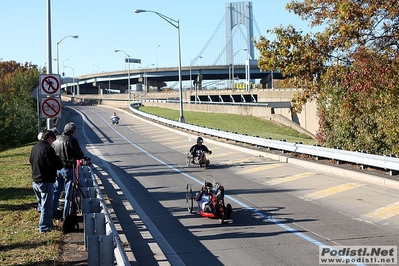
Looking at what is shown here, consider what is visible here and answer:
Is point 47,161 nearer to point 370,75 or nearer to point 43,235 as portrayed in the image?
point 43,235

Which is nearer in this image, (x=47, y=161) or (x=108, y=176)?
(x=47, y=161)

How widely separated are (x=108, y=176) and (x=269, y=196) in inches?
267

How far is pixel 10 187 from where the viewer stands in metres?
15.1

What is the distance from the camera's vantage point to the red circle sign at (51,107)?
49.2ft

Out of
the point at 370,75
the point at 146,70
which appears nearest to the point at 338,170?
the point at 370,75

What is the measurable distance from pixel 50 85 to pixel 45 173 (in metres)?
5.95

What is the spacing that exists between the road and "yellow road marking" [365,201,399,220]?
2 cm

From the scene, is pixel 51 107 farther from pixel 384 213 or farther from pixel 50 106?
pixel 384 213

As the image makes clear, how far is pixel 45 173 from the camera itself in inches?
376

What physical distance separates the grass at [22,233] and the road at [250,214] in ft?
4.13

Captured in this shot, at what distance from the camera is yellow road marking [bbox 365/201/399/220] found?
1128 centimetres

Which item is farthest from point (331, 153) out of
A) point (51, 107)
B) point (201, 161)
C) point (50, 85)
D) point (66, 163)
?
point (66, 163)

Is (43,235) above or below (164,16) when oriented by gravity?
below

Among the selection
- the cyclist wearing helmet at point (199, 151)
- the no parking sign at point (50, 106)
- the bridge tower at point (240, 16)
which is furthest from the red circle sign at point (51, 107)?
the bridge tower at point (240, 16)
